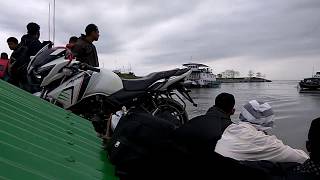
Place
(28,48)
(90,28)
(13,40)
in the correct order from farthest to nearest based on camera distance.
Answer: (13,40)
(28,48)
(90,28)

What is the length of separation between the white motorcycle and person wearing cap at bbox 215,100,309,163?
8.71 ft

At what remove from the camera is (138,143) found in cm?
325

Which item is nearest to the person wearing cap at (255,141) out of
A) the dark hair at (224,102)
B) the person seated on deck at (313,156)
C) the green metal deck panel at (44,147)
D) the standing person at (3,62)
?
the person seated on deck at (313,156)

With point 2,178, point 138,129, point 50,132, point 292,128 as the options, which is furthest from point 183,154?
point 292,128

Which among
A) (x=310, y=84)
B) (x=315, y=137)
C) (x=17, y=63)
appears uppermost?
(x=17, y=63)

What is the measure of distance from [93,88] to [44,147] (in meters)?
3.04

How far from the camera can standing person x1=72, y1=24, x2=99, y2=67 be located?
6938mm

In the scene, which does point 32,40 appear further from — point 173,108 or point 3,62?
point 3,62

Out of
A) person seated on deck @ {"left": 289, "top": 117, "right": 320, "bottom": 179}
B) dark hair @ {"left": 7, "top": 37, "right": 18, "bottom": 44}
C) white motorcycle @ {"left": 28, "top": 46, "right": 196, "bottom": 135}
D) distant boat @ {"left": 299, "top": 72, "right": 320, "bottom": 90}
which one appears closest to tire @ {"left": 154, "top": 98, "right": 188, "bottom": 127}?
white motorcycle @ {"left": 28, "top": 46, "right": 196, "bottom": 135}

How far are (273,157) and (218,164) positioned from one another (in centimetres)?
43

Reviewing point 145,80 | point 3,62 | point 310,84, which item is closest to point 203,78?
point 310,84

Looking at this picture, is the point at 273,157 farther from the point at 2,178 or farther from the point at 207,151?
the point at 2,178

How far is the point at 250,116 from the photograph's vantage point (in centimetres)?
338

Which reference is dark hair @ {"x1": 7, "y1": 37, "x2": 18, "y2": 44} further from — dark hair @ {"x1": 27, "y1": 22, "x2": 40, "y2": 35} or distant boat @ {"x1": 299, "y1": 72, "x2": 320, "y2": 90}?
distant boat @ {"x1": 299, "y1": 72, "x2": 320, "y2": 90}
